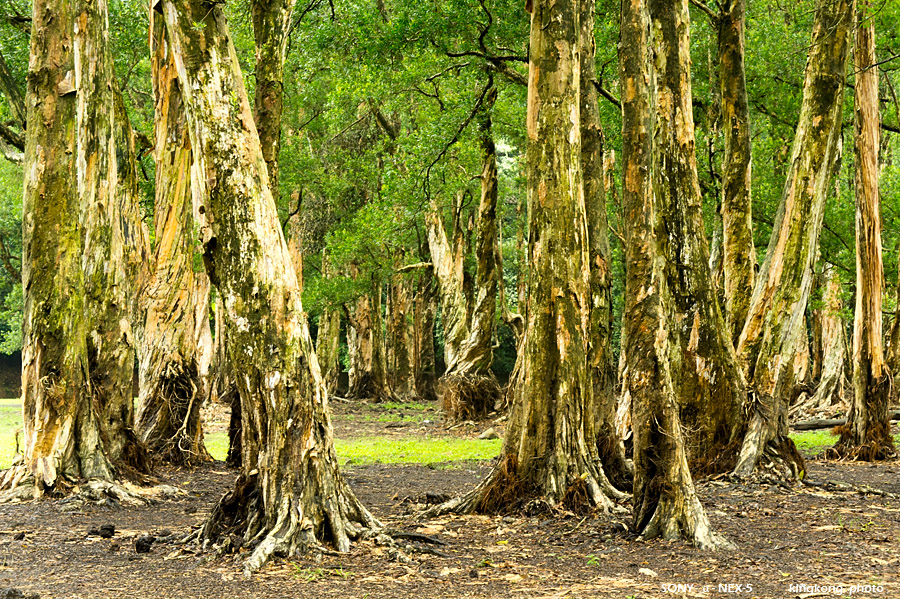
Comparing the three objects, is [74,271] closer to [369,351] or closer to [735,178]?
[735,178]

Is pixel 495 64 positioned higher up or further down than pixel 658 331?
higher up

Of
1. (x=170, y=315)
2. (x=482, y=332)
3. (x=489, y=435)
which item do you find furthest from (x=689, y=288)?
(x=482, y=332)

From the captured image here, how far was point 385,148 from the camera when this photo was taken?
29.5 meters

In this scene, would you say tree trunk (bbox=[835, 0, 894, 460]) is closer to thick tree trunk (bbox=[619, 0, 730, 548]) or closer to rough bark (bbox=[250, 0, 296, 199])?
thick tree trunk (bbox=[619, 0, 730, 548])

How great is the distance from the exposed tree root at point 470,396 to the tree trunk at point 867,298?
9197 millimetres

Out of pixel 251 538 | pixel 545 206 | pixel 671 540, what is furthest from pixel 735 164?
pixel 251 538

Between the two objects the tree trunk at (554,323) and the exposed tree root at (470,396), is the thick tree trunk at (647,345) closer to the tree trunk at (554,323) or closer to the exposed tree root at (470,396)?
the tree trunk at (554,323)

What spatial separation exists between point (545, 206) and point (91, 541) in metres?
5.06

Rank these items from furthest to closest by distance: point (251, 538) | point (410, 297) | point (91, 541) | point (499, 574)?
point (410, 297) → point (91, 541) → point (251, 538) → point (499, 574)

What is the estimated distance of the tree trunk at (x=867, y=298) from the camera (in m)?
12.0

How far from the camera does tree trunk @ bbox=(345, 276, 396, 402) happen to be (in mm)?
30000

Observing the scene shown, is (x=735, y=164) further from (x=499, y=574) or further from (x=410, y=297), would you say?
(x=410, y=297)

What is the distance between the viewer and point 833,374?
2152 centimetres

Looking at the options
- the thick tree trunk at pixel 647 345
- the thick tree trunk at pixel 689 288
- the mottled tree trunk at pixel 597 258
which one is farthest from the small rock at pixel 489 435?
the thick tree trunk at pixel 647 345
